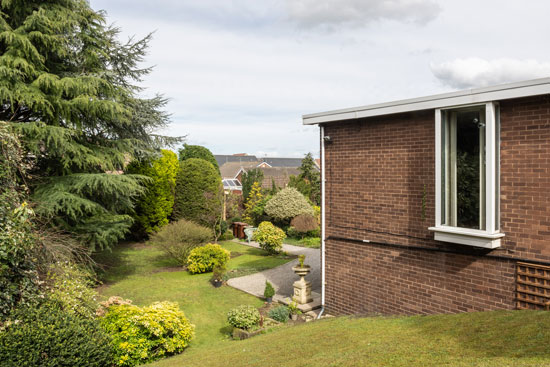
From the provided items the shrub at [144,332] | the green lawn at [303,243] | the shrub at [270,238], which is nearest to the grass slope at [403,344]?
the shrub at [144,332]

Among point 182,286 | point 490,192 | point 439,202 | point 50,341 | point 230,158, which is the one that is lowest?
point 182,286

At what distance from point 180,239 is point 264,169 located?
2554cm

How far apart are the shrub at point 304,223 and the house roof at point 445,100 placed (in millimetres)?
12674

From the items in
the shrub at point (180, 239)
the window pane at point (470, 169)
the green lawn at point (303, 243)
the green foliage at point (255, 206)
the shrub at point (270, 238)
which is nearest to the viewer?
the window pane at point (470, 169)

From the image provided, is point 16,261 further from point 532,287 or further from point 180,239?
point 532,287

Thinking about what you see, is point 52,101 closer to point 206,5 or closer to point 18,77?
point 18,77

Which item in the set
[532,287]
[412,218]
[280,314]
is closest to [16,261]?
[280,314]

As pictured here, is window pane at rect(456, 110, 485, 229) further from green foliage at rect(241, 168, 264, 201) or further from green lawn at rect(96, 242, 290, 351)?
green foliage at rect(241, 168, 264, 201)

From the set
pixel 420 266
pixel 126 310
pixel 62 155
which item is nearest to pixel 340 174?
pixel 420 266

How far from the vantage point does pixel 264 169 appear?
40.4 meters

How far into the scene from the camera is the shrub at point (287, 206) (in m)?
22.3

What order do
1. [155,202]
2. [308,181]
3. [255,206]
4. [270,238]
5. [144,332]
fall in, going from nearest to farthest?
1. [144,332]
2. [270,238]
3. [155,202]
4. [255,206]
5. [308,181]

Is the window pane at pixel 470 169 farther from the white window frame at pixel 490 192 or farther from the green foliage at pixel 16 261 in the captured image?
the green foliage at pixel 16 261

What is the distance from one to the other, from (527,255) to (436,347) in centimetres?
239
